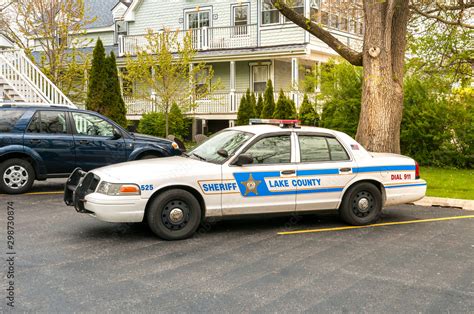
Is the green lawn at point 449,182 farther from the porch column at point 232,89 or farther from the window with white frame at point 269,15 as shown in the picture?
the window with white frame at point 269,15

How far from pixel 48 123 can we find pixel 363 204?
21.9ft

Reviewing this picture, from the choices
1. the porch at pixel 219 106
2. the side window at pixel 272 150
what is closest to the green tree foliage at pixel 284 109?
the porch at pixel 219 106

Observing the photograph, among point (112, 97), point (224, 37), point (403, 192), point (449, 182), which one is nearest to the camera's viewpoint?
point (403, 192)

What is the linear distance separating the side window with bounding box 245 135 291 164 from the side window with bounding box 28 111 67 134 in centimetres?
522

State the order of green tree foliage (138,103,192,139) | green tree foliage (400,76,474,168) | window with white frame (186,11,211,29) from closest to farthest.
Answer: green tree foliage (400,76,474,168)
green tree foliage (138,103,192,139)
window with white frame (186,11,211,29)

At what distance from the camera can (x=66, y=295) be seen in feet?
16.6

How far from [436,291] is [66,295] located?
11.7ft

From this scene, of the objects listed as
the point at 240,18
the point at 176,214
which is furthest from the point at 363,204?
the point at 240,18

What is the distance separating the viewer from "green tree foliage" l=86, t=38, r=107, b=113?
68.6 ft

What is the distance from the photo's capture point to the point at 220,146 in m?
8.22

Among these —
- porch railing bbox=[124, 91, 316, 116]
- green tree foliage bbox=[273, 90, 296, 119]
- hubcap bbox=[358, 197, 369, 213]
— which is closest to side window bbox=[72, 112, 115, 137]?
hubcap bbox=[358, 197, 369, 213]

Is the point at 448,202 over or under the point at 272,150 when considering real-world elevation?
under

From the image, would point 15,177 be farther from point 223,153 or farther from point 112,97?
point 112,97

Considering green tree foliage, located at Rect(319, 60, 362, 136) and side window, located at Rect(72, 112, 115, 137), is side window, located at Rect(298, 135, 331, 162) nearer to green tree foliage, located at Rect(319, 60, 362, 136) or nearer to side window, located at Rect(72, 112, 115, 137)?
side window, located at Rect(72, 112, 115, 137)
